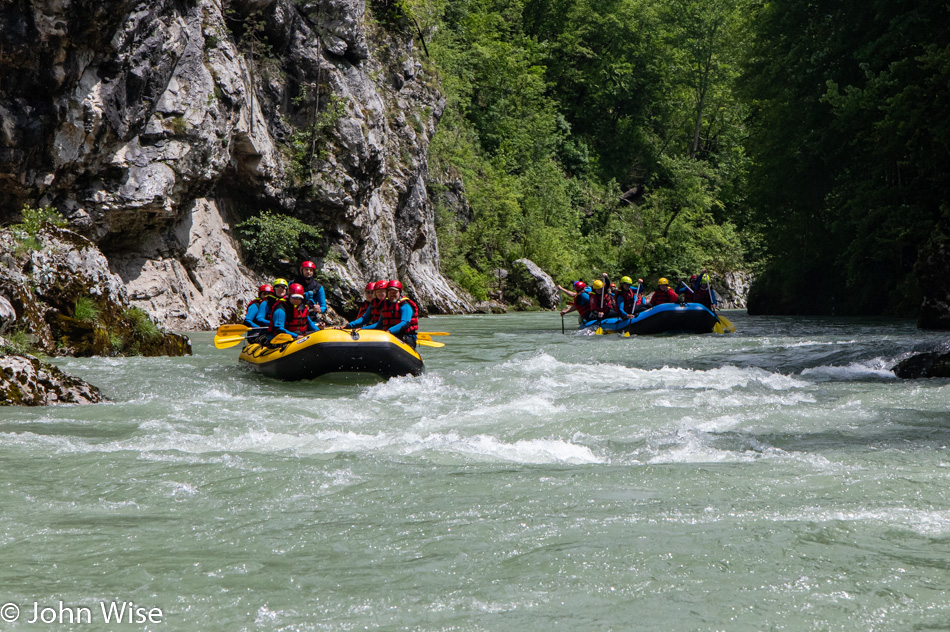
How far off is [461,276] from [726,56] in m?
11.9

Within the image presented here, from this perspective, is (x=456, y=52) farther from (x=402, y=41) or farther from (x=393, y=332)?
(x=393, y=332)

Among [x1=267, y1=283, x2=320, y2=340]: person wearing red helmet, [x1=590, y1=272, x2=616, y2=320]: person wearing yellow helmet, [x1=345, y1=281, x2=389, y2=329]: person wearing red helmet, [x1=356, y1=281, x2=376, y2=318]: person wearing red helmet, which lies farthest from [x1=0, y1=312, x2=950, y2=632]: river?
[x1=590, y1=272, x2=616, y2=320]: person wearing yellow helmet

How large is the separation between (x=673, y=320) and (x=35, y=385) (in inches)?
464

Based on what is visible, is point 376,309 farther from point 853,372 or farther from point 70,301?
point 853,372

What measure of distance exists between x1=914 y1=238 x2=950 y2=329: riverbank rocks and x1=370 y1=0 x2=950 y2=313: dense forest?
1.90 ft

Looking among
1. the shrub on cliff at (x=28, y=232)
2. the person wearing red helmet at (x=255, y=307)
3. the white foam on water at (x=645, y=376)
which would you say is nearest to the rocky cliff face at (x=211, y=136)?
the shrub on cliff at (x=28, y=232)

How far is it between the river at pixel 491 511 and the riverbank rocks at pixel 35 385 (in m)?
0.27

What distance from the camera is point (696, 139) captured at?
43438 mm

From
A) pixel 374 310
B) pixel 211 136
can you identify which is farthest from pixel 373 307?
pixel 211 136

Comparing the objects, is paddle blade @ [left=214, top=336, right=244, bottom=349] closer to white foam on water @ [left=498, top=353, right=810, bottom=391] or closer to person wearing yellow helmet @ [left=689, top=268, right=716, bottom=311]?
white foam on water @ [left=498, top=353, right=810, bottom=391]

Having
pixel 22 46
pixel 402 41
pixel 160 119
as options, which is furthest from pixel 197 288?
pixel 402 41

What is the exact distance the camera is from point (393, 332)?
1006cm

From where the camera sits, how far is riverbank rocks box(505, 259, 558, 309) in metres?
30.7

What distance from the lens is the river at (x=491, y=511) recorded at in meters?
2.79
